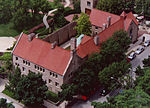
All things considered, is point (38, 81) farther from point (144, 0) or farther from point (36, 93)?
point (144, 0)

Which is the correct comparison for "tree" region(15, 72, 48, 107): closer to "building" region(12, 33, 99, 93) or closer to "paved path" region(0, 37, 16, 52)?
"building" region(12, 33, 99, 93)

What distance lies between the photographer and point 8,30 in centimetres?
12225

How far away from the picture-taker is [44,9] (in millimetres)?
122500

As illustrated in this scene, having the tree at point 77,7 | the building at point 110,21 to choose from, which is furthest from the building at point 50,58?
the tree at point 77,7

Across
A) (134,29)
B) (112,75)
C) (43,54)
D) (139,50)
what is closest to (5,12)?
(43,54)

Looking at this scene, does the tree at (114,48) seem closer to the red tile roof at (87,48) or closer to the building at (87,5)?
the red tile roof at (87,48)

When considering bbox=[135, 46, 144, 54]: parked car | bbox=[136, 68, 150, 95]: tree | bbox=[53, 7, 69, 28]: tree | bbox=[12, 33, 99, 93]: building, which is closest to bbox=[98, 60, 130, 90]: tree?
bbox=[136, 68, 150, 95]: tree

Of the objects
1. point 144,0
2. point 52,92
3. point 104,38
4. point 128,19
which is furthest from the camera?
point 144,0

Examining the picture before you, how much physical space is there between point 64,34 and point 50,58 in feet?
101

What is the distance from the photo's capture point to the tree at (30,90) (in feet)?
235

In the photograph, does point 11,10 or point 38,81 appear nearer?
point 38,81

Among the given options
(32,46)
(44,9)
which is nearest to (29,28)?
(44,9)

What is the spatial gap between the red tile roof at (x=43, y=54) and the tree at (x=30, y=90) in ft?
25.0

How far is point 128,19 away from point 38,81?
4659cm
